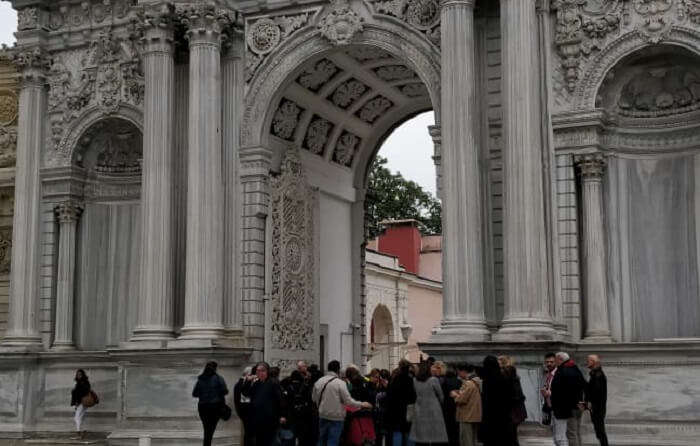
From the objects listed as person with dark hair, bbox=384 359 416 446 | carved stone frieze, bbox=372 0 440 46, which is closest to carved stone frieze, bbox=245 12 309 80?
carved stone frieze, bbox=372 0 440 46

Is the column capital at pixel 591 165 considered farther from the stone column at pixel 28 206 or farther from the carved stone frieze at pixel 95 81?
the stone column at pixel 28 206

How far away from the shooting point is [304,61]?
22.2m

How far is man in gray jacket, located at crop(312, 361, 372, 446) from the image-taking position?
1639 cm

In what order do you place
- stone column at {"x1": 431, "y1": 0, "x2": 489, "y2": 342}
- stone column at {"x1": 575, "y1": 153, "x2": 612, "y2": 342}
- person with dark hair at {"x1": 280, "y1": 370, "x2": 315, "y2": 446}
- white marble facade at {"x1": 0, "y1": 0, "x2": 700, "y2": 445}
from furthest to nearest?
1. stone column at {"x1": 575, "y1": 153, "x2": 612, "y2": 342}
2. white marble facade at {"x1": 0, "y1": 0, "x2": 700, "y2": 445}
3. stone column at {"x1": 431, "y1": 0, "x2": 489, "y2": 342}
4. person with dark hair at {"x1": 280, "y1": 370, "x2": 315, "y2": 446}

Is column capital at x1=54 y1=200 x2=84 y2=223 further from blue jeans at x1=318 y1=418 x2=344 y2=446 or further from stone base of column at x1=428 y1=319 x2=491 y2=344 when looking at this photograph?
blue jeans at x1=318 y1=418 x2=344 y2=446

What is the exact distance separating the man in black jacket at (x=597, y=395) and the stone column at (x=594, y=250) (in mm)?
2740

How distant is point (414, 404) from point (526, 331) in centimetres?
327

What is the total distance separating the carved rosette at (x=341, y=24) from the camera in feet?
71.2

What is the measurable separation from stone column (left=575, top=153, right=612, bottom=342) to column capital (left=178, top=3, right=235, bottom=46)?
7.67m

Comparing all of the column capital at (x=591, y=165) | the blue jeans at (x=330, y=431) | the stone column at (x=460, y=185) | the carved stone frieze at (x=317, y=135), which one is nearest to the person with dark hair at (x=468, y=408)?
the blue jeans at (x=330, y=431)

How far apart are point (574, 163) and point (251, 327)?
7129mm

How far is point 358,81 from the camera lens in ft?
80.5

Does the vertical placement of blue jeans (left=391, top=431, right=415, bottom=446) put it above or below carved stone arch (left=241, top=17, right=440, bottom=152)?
below

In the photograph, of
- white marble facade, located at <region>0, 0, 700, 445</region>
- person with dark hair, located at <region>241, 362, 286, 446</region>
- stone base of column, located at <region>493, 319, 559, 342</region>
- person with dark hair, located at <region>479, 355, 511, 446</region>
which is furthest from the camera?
white marble facade, located at <region>0, 0, 700, 445</region>
